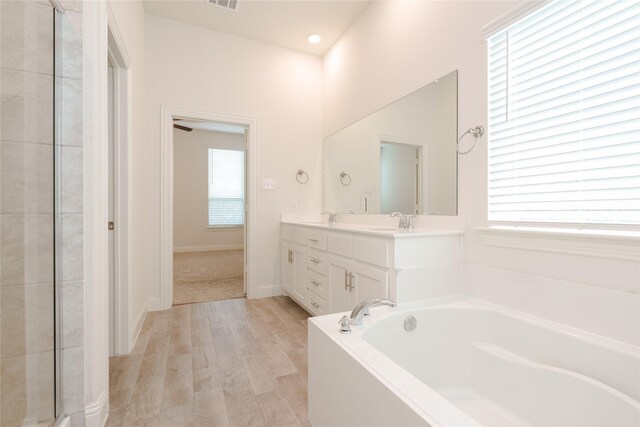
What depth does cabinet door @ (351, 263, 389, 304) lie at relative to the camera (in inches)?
67.0

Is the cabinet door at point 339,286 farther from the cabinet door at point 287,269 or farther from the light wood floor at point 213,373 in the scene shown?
the cabinet door at point 287,269

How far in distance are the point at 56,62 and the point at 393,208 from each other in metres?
2.13

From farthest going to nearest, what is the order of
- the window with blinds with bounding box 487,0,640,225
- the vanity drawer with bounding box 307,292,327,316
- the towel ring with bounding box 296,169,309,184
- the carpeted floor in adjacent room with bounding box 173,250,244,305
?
the towel ring with bounding box 296,169,309,184 → the carpeted floor in adjacent room with bounding box 173,250,244,305 → the vanity drawer with bounding box 307,292,327,316 → the window with blinds with bounding box 487,0,640,225

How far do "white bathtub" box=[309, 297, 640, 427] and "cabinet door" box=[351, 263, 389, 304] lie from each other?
20cm

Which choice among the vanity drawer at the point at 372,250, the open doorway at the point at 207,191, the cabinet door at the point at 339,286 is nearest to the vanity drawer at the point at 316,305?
the cabinet door at the point at 339,286

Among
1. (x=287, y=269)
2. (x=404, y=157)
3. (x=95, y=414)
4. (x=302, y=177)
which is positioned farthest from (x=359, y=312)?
(x=302, y=177)

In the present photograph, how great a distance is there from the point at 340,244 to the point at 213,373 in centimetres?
115

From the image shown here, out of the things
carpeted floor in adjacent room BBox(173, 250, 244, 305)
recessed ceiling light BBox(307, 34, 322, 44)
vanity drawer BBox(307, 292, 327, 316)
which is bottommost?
carpeted floor in adjacent room BBox(173, 250, 244, 305)

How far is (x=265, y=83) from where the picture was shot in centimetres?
333

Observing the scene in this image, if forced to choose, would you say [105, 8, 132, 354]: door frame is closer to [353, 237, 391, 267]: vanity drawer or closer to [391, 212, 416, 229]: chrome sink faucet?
[353, 237, 391, 267]: vanity drawer

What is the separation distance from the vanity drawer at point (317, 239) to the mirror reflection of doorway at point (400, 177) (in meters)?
0.57

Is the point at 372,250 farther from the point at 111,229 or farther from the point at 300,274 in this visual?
the point at 111,229

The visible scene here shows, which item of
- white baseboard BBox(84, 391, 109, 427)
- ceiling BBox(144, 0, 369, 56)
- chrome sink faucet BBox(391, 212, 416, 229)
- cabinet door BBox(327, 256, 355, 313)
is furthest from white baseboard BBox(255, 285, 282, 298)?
ceiling BBox(144, 0, 369, 56)

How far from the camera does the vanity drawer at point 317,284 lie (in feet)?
7.83
